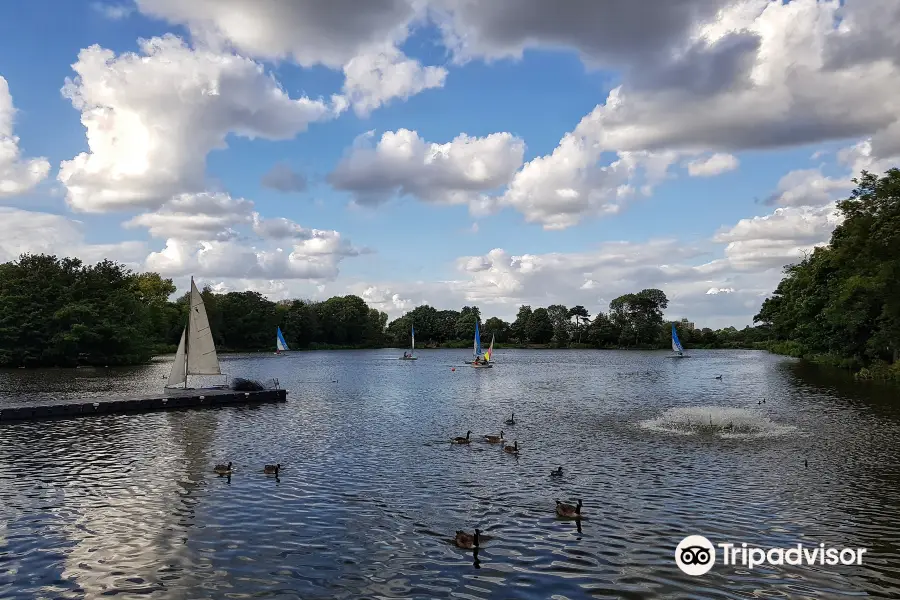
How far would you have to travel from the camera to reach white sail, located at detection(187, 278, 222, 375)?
176 ft

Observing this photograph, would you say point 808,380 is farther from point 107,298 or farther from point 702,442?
point 107,298

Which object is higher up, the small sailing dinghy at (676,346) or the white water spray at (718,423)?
the small sailing dinghy at (676,346)

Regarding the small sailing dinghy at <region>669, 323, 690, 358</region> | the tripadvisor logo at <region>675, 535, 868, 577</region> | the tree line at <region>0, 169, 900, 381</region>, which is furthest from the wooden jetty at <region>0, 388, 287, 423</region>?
the small sailing dinghy at <region>669, 323, 690, 358</region>

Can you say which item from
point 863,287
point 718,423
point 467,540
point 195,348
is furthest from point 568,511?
point 863,287

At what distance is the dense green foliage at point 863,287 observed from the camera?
5916cm

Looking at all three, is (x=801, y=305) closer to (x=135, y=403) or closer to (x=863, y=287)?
(x=863, y=287)

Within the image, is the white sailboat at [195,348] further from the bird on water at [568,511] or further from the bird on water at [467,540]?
the bird on water at [467,540]

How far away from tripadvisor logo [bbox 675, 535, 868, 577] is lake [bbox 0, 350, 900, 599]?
0.29 m

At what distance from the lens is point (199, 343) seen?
54.5 metres

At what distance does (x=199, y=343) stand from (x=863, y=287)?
6267cm

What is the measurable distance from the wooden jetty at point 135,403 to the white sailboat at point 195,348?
215 centimetres

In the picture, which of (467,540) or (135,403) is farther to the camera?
(135,403)

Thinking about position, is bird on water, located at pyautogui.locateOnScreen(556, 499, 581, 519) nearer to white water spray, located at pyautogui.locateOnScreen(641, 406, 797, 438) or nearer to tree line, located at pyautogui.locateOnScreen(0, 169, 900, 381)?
white water spray, located at pyautogui.locateOnScreen(641, 406, 797, 438)

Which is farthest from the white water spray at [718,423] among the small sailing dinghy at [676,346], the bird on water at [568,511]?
the small sailing dinghy at [676,346]
